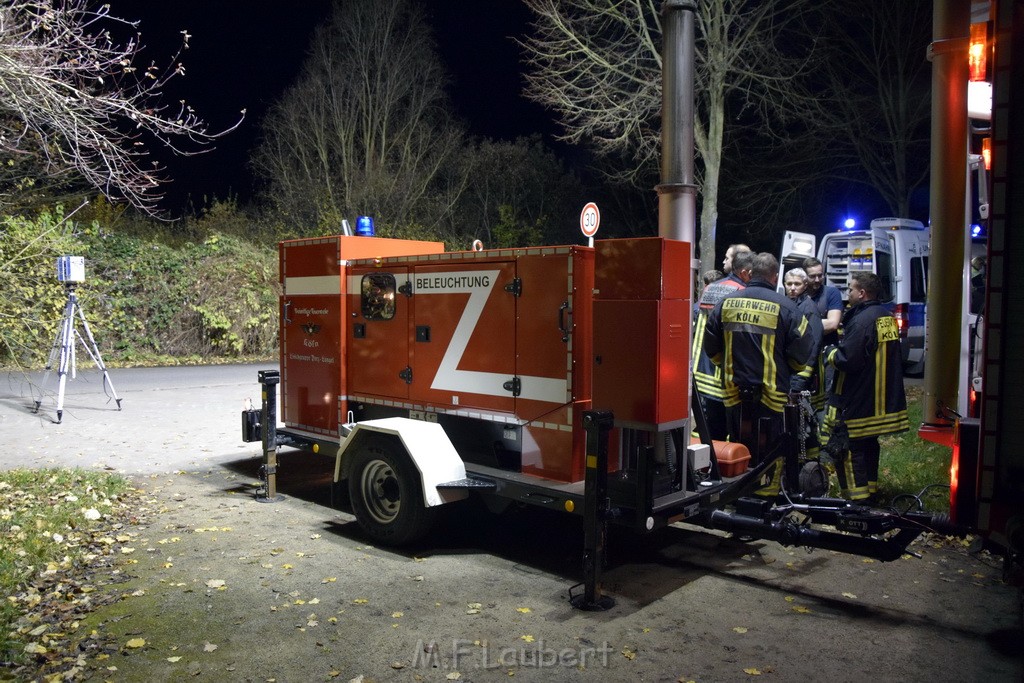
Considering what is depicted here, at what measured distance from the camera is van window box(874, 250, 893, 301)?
16094mm

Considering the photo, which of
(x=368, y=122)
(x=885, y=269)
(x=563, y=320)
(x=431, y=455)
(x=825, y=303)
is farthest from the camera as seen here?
(x=368, y=122)

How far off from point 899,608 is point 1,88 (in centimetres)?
718

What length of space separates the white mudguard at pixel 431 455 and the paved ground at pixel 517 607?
505mm

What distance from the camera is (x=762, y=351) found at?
675cm

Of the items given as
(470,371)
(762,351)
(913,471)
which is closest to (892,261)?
(913,471)

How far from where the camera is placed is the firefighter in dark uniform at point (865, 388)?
714 cm

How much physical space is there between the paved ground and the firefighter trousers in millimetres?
802

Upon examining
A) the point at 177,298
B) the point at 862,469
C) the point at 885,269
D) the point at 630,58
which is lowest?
the point at 862,469

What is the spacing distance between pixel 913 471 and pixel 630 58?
1210 cm

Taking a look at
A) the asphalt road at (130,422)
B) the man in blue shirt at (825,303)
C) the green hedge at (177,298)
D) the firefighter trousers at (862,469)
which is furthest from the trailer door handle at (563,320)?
the green hedge at (177,298)

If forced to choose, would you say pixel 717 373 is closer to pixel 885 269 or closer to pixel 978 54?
pixel 978 54

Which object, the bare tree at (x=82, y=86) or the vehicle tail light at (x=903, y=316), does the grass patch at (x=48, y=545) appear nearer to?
the bare tree at (x=82, y=86)

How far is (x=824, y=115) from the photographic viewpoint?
23.7 m

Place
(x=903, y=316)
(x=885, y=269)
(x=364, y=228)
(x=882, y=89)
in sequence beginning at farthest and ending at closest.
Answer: (x=882, y=89) → (x=885, y=269) → (x=903, y=316) → (x=364, y=228)
